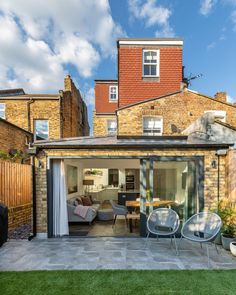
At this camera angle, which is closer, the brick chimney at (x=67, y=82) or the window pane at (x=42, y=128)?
the window pane at (x=42, y=128)

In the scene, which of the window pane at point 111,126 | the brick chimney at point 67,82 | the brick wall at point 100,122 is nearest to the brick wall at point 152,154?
the brick chimney at point 67,82

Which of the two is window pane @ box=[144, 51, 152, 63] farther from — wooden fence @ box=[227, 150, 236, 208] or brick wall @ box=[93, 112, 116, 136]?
wooden fence @ box=[227, 150, 236, 208]

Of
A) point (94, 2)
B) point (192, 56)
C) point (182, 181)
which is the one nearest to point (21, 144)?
point (94, 2)

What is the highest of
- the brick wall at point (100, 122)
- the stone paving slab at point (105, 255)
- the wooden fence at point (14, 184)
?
the brick wall at point (100, 122)

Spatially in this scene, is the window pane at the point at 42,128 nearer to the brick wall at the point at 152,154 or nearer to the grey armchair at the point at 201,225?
the brick wall at the point at 152,154

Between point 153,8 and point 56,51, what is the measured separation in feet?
17.0

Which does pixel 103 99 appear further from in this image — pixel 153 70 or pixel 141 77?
pixel 153 70

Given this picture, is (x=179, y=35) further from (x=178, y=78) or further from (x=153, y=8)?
(x=153, y=8)

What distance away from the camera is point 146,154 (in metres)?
7.05

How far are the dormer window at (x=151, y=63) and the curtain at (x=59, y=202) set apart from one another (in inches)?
340

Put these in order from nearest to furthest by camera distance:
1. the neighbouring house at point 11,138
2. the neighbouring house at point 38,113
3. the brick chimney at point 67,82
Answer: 1. the neighbouring house at point 11,138
2. the neighbouring house at point 38,113
3. the brick chimney at point 67,82

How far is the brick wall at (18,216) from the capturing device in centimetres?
739

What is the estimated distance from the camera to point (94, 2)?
24.7ft

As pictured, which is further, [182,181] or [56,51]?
[56,51]
